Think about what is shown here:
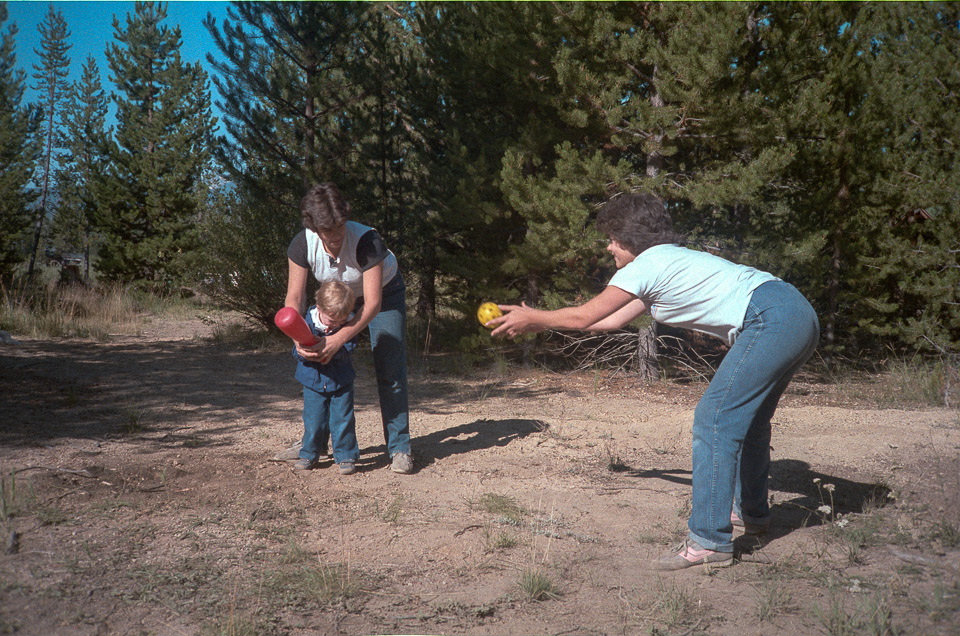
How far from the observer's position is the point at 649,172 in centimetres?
813

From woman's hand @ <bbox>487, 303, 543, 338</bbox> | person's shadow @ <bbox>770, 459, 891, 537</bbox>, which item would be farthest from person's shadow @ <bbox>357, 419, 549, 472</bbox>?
person's shadow @ <bbox>770, 459, 891, 537</bbox>

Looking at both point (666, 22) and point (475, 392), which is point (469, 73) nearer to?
point (666, 22)

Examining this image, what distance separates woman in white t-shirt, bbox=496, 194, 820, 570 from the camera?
309cm

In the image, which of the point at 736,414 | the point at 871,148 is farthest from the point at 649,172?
the point at 736,414

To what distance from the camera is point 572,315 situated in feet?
10.3

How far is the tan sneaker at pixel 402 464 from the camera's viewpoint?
14.9 feet

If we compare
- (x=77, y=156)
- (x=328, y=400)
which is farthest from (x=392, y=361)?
(x=77, y=156)

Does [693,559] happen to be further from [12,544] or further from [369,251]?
[12,544]

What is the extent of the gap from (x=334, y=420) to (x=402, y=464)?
20.9 inches

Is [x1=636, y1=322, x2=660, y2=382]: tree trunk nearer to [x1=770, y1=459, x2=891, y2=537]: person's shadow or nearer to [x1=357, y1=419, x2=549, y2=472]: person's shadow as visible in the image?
[x1=357, y1=419, x2=549, y2=472]: person's shadow

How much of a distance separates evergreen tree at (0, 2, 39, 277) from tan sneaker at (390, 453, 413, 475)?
14.2m

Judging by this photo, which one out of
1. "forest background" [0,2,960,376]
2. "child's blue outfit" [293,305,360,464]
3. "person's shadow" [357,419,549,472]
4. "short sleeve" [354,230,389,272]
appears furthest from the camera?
"forest background" [0,2,960,376]

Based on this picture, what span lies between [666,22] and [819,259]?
13.5 feet

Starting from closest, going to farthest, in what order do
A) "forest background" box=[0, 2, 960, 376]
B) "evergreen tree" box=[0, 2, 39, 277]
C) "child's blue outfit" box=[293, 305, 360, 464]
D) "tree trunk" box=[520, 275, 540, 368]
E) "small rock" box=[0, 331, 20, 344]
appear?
1. "child's blue outfit" box=[293, 305, 360, 464]
2. "forest background" box=[0, 2, 960, 376]
3. "small rock" box=[0, 331, 20, 344]
4. "tree trunk" box=[520, 275, 540, 368]
5. "evergreen tree" box=[0, 2, 39, 277]
